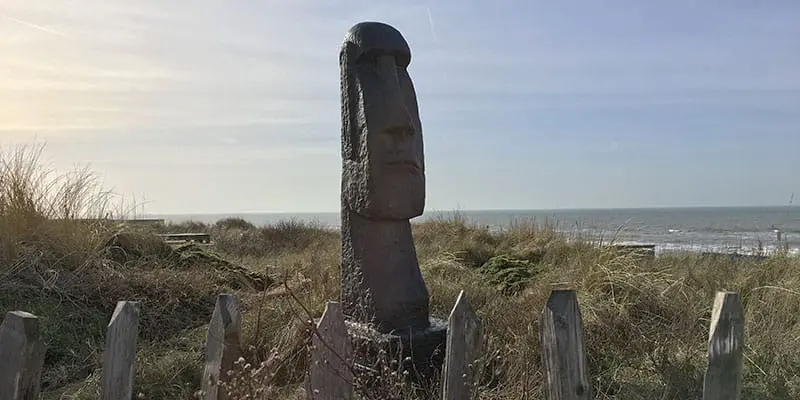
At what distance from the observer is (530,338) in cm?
392

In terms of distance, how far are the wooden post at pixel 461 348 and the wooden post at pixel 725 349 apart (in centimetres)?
74

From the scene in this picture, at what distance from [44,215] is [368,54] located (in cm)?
439

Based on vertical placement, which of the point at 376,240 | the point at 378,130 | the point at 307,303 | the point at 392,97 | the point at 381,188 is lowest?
the point at 307,303

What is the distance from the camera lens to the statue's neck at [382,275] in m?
3.78

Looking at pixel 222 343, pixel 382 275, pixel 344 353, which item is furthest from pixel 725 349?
pixel 382 275

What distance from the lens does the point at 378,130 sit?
3.75 m

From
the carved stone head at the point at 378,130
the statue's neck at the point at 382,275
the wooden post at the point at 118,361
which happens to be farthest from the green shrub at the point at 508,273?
the wooden post at the point at 118,361

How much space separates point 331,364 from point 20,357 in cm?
100

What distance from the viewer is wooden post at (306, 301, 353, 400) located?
2.12 meters

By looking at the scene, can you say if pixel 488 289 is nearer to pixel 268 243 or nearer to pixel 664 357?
pixel 664 357

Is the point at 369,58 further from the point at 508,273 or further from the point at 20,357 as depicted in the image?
the point at 508,273

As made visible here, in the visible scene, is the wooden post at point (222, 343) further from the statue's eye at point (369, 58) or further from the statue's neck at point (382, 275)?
the statue's eye at point (369, 58)

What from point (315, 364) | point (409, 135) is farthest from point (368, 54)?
point (315, 364)

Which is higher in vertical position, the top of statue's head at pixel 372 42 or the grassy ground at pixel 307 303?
the top of statue's head at pixel 372 42
